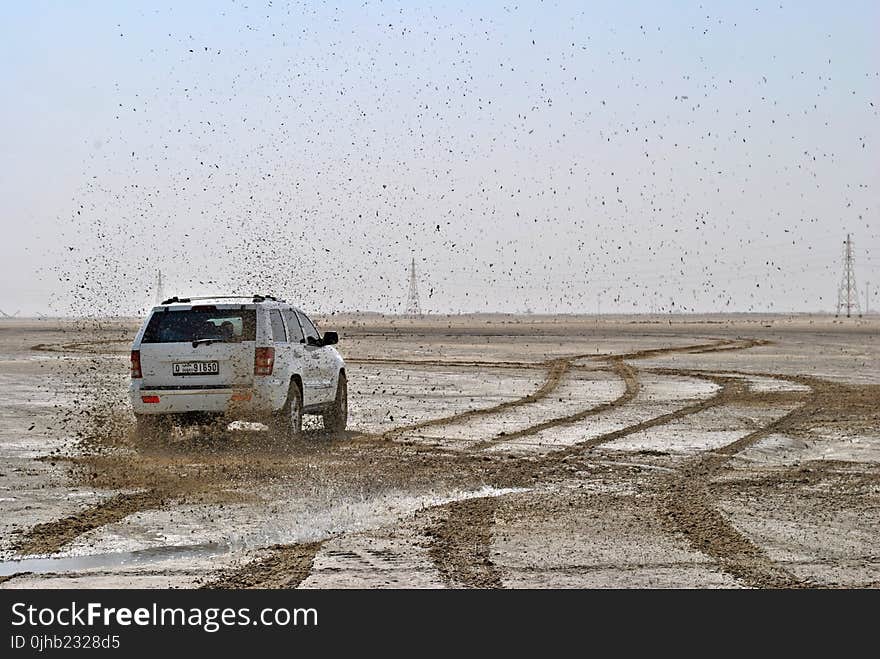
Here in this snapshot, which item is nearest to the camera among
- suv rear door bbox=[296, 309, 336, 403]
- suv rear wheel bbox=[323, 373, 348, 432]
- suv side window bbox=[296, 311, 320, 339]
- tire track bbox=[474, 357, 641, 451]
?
tire track bbox=[474, 357, 641, 451]

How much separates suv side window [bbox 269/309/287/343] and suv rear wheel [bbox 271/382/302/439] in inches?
23.0

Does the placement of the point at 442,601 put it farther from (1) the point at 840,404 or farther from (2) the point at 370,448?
(1) the point at 840,404

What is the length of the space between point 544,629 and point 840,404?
16428mm

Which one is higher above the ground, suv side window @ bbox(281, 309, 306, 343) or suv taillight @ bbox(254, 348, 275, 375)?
suv side window @ bbox(281, 309, 306, 343)

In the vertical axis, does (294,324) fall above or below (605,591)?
above

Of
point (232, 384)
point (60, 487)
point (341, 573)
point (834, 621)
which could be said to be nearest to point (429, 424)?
point (232, 384)

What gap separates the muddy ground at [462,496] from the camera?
26.6 feet

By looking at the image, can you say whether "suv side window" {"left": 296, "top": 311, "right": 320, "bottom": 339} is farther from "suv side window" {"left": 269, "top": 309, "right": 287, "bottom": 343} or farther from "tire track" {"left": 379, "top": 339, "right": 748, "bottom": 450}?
"tire track" {"left": 379, "top": 339, "right": 748, "bottom": 450}

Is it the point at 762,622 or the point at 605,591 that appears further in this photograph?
the point at 605,591

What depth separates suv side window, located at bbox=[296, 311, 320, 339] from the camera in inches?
670

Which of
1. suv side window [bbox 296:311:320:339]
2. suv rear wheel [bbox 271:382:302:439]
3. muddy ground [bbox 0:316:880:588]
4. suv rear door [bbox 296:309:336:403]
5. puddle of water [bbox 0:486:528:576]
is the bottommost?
muddy ground [bbox 0:316:880:588]

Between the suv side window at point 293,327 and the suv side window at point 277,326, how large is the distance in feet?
0.58

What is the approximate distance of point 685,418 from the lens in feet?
63.2

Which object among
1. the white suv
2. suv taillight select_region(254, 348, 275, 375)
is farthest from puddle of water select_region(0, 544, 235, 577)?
suv taillight select_region(254, 348, 275, 375)
